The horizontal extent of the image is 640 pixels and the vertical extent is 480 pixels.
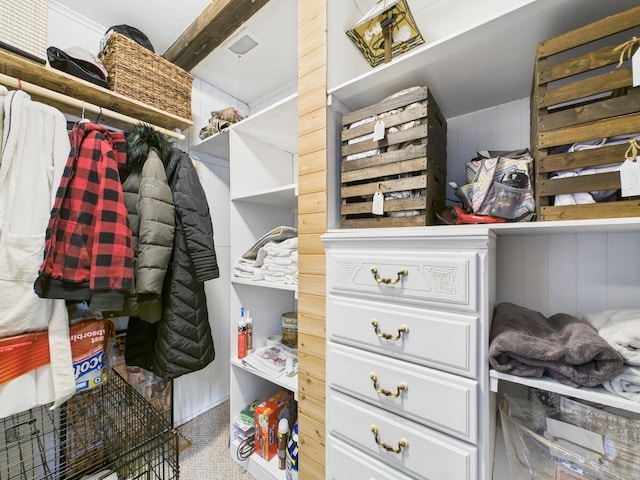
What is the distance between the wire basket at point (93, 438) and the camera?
3.48 feet

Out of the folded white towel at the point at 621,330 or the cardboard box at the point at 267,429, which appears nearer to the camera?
the folded white towel at the point at 621,330

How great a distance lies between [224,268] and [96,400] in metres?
0.96

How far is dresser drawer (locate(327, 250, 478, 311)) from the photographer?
0.64 meters

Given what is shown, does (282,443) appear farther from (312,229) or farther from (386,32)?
(386,32)

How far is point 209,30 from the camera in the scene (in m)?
1.33

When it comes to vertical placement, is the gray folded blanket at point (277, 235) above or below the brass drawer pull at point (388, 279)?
above

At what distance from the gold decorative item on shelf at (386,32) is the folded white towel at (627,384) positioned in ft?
3.59

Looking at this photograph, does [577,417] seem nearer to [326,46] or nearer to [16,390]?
[326,46]

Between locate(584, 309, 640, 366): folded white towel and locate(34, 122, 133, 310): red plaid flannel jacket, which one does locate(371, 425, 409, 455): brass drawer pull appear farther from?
locate(34, 122, 133, 310): red plaid flannel jacket

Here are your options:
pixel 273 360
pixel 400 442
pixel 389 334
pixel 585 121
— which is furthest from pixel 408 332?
pixel 273 360

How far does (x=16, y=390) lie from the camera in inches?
34.9

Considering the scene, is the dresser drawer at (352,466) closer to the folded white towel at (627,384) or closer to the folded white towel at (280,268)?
the folded white towel at (627,384)

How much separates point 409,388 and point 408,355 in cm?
9

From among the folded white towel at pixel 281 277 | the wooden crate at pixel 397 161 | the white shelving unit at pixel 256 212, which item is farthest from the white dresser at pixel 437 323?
the white shelving unit at pixel 256 212
